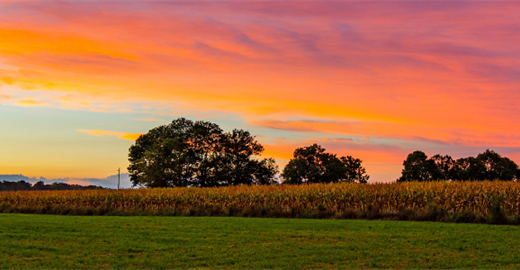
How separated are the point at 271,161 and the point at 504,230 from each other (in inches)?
2020

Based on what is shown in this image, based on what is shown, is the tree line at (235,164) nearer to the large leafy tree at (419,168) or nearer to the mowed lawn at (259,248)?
the large leafy tree at (419,168)

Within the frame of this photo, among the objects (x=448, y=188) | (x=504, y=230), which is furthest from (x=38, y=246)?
(x=448, y=188)

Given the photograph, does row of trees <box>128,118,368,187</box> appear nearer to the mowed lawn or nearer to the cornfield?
the cornfield

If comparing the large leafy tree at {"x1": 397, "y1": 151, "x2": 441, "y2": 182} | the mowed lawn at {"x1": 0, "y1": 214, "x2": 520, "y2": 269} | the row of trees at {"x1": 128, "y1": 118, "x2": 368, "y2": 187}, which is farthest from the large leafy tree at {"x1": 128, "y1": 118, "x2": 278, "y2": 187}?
the mowed lawn at {"x1": 0, "y1": 214, "x2": 520, "y2": 269}

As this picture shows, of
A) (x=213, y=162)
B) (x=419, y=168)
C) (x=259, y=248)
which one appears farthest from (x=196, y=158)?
(x=259, y=248)

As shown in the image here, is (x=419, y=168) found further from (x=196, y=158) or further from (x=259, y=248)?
(x=259, y=248)

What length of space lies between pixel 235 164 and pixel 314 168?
11.5 meters

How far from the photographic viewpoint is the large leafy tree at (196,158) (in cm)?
6288

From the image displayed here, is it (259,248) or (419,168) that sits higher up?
(419,168)

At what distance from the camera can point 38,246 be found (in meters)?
14.6

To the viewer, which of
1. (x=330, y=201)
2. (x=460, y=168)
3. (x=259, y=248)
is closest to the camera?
(x=259, y=248)

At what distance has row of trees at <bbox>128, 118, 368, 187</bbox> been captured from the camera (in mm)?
63188

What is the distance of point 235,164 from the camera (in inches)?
2635

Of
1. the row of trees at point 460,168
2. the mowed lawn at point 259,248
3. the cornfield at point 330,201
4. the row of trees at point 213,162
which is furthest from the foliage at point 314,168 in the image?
the mowed lawn at point 259,248
